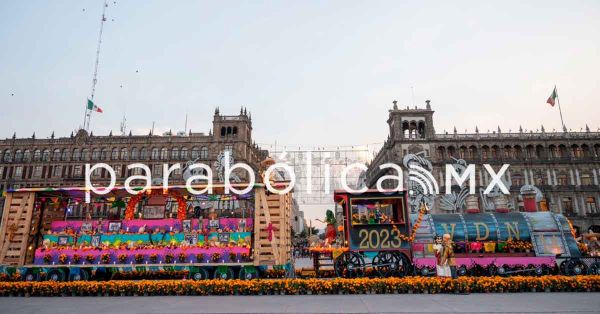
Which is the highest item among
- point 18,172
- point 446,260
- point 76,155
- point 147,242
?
point 76,155

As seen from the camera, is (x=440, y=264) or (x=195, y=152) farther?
(x=195, y=152)

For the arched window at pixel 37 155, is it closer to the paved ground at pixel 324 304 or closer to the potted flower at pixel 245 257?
the paved ground at pixel 324 304

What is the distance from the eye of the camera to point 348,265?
46.0 ft

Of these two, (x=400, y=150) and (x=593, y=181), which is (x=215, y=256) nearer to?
(x=400, y=150)

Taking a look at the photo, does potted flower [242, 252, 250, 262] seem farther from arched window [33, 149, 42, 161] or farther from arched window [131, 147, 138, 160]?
arched window [33, 149, 42, 161]

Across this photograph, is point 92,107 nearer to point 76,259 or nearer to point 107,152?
point 107,152

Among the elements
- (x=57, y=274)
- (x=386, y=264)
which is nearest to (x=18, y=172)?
(x=57, y=274)

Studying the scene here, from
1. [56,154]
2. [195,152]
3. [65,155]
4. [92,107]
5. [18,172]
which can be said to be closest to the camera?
[92,107]

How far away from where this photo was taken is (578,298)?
9805 mm

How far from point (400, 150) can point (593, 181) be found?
2816 cm

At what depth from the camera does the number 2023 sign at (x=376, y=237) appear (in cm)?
1391

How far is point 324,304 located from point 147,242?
8100 mm

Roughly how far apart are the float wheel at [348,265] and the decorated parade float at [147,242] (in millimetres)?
1995

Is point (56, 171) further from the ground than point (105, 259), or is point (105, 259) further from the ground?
point (56, 171)
